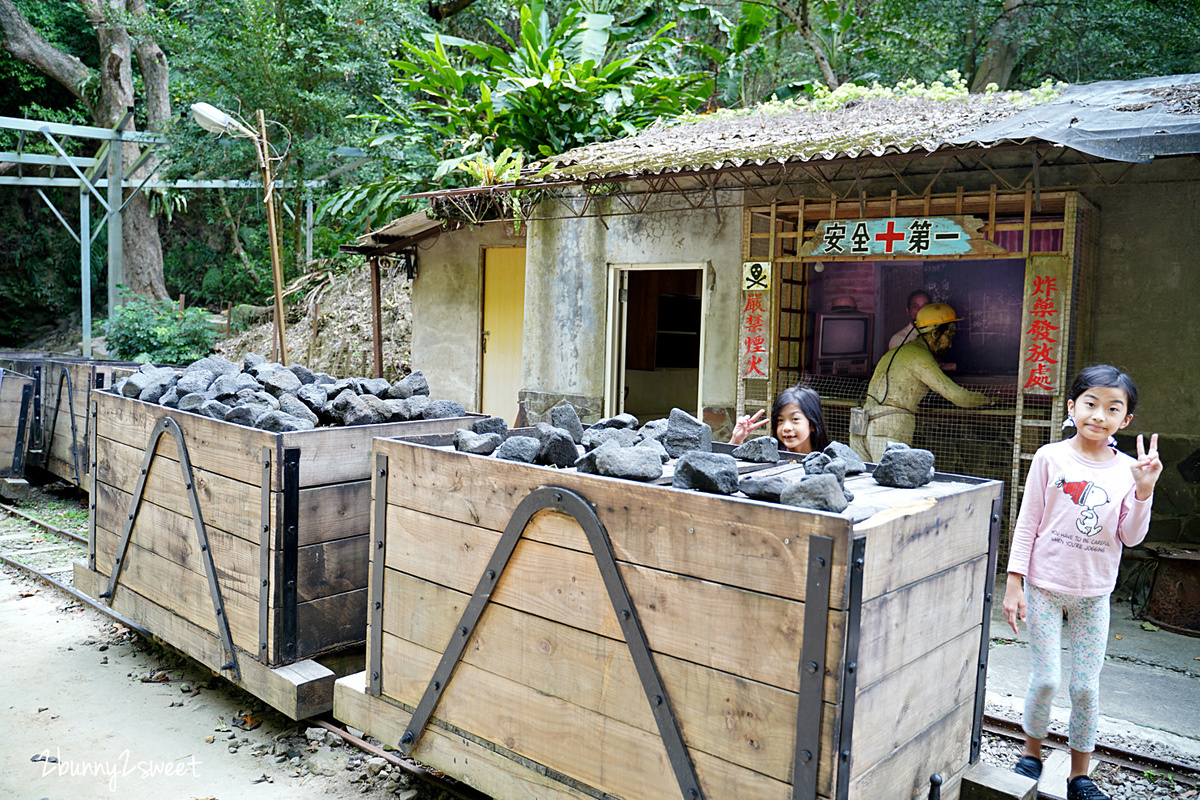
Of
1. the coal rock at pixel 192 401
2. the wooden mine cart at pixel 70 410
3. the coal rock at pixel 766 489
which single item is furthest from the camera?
the wooden mine cart at pixel 70 410

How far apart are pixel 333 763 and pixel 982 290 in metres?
8.14

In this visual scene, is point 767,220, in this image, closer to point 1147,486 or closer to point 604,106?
point 604,106

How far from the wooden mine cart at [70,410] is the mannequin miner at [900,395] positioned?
21.7 feet

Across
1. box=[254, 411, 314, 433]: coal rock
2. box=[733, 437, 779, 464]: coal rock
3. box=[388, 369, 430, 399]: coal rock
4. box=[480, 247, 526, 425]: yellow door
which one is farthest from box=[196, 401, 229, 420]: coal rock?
box=[480, 247, 526, 425]: yellow door

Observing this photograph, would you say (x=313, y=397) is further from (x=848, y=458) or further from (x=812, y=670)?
(x=812, y=670)

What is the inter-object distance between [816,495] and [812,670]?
424 millimetres

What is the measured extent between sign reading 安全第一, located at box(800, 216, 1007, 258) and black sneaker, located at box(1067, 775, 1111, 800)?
432cm

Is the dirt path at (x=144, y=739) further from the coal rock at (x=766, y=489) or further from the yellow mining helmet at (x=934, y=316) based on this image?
the yellow mining helmet at (x=934, y=316)

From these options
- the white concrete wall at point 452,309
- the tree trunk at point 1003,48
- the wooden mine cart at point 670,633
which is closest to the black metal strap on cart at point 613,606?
the wooden mine cart at point 670,633

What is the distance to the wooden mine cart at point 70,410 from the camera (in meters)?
7.80

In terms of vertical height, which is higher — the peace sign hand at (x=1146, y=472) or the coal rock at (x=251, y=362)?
the coal rock at (x=251, y=362)

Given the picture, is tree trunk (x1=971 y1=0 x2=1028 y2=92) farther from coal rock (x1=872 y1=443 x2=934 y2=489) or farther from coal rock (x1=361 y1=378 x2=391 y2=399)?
coal rock (x1=872 y1=443 x2=934 y2=489)

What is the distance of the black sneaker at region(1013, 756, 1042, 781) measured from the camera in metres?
3.18

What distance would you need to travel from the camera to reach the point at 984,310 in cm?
918
